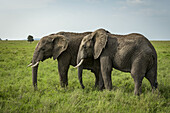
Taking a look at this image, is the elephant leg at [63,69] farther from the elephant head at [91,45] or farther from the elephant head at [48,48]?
the elephant head at [91,45]

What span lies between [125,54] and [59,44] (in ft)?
9.63

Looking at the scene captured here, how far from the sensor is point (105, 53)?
20.6ft

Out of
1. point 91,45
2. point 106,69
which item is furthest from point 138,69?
point 91,45

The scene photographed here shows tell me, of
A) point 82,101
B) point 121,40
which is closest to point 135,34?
point 121,40

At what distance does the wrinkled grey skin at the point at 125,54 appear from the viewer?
18.7 ft

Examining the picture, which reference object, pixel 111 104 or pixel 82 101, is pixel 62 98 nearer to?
pixel 82 101

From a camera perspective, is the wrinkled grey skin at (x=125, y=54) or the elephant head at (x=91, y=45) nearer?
the wrinkled grey skin at (x=125, y=54)

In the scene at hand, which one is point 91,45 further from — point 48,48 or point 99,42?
point 48,48

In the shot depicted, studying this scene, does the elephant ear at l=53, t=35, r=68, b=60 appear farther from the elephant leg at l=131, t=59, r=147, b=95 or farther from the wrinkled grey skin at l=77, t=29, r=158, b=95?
the elephant leg at l=131, t=59, r=147, b=95

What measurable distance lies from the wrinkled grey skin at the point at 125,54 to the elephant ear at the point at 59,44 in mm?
949

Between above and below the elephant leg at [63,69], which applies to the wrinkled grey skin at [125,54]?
above

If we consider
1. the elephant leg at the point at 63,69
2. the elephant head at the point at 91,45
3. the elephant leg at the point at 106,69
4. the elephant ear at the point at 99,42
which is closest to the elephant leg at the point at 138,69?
the elephant leg at the point at 106,69

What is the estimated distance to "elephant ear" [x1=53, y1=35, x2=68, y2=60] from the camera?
23.8 feet

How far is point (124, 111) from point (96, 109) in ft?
2.64
